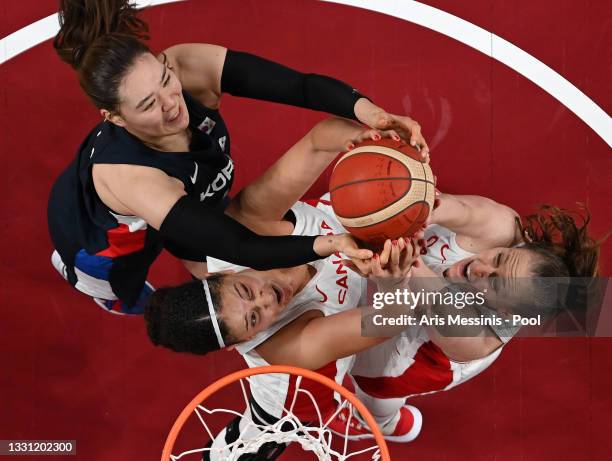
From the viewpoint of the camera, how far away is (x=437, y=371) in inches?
101

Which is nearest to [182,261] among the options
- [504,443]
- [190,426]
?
[190,426]

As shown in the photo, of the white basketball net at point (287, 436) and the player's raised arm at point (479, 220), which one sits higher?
the player's raised arm at point (479, 220)

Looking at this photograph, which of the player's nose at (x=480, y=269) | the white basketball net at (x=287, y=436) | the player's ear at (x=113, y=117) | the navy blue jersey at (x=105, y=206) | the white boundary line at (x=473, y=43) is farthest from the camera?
the white boundary line at (x=473, y=43)

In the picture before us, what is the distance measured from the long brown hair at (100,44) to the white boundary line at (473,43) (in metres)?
0.85

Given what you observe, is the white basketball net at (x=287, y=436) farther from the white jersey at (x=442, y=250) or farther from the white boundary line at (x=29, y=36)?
the white boundary line at (x=29, y=36)

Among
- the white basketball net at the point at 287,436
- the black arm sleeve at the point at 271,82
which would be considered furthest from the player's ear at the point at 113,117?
the white basketball net at the point at 287,436

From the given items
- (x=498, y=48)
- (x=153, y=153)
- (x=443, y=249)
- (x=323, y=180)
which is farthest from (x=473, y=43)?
(x=153, y=153)

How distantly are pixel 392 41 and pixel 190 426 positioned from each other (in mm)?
1746

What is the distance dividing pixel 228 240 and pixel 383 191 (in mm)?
442

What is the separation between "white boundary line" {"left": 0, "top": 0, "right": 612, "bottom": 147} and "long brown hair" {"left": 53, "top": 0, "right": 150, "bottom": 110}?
2.80 feet

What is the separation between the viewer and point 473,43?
9.93 feet

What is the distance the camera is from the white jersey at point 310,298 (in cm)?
249

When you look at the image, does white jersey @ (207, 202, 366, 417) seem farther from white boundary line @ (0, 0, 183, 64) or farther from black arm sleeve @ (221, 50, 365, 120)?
white boundary line @ (0, 0, 183, 64)

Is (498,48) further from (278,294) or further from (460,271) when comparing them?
(278,294)
